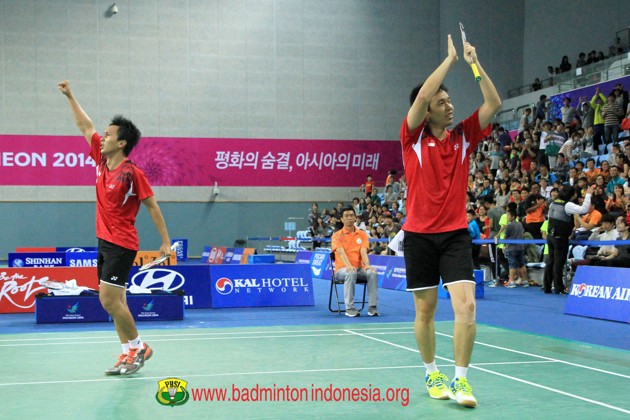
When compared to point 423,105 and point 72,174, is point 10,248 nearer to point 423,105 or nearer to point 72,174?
point 72,174

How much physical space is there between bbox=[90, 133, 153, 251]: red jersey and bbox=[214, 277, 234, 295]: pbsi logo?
7064 millimetres

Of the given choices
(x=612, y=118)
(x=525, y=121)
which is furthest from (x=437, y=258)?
(x=525, y=121)

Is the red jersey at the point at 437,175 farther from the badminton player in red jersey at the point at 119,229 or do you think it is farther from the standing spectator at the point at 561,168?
the standing spectator at the point at 561,168

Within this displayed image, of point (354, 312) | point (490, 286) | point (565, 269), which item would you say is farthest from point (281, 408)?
point (490, 286)

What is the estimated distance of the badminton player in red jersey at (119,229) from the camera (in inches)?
266

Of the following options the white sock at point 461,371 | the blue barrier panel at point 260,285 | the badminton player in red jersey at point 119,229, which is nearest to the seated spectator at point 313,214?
the blue barrier panel at point 260,285

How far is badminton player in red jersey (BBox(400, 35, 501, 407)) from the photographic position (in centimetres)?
541

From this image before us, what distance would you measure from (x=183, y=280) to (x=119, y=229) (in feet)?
22.6

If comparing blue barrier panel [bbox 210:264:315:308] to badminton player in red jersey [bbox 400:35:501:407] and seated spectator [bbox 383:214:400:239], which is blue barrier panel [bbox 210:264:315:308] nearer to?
seated spectator [bbox 383:214:400:239]

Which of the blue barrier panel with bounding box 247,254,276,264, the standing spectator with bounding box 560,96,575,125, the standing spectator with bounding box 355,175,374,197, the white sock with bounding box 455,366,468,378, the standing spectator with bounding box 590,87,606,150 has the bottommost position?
the blue barrier panel with bounding box 247,254,276,264

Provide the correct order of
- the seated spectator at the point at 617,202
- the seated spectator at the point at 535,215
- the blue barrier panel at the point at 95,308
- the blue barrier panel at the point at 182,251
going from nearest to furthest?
the blue barrier panel at the point at 95,308, the seated spectator at the point at 617,202, the seated spectator at the point at 535,215, the blue barrier panel at the point at 182,251

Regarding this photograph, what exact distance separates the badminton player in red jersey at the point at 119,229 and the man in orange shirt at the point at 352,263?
5754mm

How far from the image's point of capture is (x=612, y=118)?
21.4m

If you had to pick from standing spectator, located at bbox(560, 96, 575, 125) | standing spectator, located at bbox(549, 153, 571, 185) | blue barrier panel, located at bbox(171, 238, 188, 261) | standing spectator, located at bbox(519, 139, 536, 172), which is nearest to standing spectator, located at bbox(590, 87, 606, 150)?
standing spectator, located at bbox(549, 153, 571, 185)
